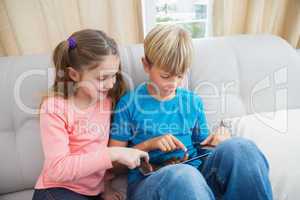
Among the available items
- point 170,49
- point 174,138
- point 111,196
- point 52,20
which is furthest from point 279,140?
point 52,20

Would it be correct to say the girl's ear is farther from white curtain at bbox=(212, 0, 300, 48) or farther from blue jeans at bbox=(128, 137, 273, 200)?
white curtain at bbox=(212, 0, 300, 48)

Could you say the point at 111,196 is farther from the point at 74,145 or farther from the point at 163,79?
the point at 163,79

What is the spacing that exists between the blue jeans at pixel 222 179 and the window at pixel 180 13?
792 mm

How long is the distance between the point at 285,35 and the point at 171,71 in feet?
3.20

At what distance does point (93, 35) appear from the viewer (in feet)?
2.88

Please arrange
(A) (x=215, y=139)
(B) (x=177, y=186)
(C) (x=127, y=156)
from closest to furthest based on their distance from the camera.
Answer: (B) (x=177, y=186) < (C) (x=127, y=156) < (A) (x=215, y=139)

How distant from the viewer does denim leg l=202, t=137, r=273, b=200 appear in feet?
2.56

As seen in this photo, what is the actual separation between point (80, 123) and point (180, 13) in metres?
0.83

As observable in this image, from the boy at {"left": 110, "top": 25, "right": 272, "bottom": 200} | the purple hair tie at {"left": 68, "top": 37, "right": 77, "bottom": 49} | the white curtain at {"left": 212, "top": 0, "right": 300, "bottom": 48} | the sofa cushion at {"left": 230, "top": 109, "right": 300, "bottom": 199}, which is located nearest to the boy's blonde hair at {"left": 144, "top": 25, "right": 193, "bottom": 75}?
the boy at {"left": 110, "top": 25, "right": 272, "bottom": 200}

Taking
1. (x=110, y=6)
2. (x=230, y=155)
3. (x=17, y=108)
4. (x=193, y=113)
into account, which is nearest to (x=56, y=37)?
(x=110, y=6)

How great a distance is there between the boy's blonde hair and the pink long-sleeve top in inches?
10.5

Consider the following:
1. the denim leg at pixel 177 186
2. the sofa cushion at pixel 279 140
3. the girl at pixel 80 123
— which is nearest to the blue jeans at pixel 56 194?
the girl at pixel 80 123

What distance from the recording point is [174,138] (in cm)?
89

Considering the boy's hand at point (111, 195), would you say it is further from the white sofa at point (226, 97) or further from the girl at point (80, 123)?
the white sofa at point (226, 97)
